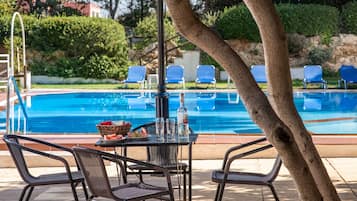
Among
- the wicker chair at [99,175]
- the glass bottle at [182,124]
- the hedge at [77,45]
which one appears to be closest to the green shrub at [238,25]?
the hedge at [77,45]

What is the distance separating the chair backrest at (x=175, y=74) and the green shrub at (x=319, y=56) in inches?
215

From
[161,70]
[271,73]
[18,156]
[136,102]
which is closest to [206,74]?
[136,102]

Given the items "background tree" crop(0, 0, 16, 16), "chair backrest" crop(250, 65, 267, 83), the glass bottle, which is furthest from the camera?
"background tree" crop(0, 0, 16, 16)

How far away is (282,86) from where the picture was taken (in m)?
2.61

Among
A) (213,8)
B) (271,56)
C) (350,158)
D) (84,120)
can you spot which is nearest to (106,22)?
(213,8)

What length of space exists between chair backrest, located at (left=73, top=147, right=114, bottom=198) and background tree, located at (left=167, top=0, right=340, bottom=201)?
1.41 meters

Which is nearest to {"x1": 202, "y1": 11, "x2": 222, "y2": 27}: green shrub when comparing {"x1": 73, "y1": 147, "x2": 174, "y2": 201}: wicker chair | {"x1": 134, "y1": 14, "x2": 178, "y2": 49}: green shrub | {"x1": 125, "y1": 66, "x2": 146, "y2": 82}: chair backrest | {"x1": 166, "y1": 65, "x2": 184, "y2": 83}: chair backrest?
{"x1": 134, "y1": 14, "x2": 178, "y2": 49}: green shrub

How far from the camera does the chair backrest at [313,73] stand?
1812 centimetres

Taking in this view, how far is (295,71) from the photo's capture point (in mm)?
21078

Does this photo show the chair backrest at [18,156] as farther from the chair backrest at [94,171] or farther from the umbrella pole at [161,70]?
the umbrella pole at [161,70]

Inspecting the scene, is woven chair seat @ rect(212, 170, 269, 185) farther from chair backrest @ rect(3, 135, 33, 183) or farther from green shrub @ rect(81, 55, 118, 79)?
green shrub @ rect(81, 55, 118, 79)

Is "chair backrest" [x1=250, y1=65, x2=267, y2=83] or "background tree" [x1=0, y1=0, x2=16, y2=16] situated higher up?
"background tree" [x1=0, y1=0, x2=16, y2=16]

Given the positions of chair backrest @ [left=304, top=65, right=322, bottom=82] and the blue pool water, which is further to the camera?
chair backrest @ [left=304, top=65, right=322, bottom=82]

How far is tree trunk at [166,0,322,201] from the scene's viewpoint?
2270 millimetres
